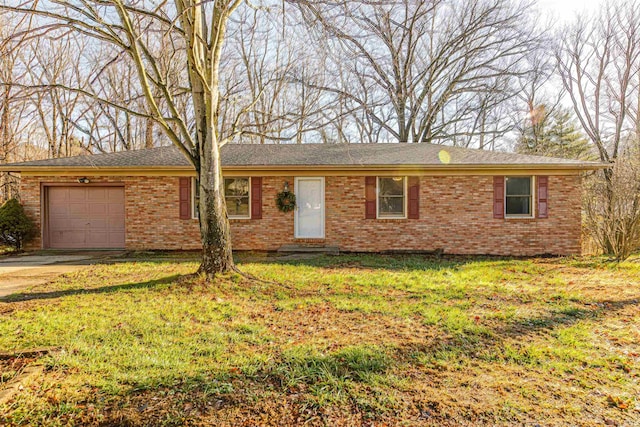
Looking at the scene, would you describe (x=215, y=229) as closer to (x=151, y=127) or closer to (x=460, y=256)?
(x=460, y=256)

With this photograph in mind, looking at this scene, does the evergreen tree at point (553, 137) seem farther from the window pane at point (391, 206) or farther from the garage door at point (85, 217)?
the garage door at point (85, 217)

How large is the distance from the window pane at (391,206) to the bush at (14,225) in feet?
35.4

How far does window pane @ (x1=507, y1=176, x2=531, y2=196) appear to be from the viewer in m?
9.72

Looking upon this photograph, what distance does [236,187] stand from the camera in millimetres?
10188

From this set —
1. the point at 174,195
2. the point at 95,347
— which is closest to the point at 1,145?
the point at 174,195

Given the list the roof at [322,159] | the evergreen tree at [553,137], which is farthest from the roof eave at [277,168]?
the evergreen tree at [553,137]

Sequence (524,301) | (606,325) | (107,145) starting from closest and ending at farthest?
(606,325)
(524,301)
(107,145)

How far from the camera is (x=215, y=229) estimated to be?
582cm

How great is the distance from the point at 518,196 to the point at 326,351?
8995 millimetres

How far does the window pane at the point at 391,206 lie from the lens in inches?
394

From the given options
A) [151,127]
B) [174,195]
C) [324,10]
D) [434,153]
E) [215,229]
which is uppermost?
[151,127]

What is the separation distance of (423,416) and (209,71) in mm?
6101

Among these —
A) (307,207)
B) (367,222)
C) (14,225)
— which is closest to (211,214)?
(307,207)

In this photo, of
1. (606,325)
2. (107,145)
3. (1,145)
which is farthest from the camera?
(107,145)
